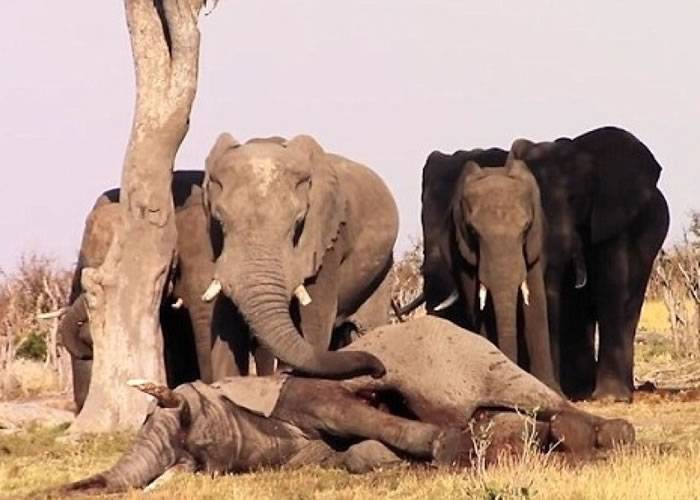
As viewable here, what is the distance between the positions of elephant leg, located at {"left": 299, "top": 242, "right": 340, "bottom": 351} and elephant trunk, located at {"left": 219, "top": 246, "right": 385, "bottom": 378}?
1174 millimetres

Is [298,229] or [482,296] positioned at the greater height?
[298,229]

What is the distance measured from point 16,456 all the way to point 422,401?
4026mm

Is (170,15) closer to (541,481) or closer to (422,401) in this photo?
(422,401)

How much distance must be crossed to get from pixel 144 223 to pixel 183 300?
2.91 ft

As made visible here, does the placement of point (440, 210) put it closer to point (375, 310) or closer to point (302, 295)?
point (375, 310)

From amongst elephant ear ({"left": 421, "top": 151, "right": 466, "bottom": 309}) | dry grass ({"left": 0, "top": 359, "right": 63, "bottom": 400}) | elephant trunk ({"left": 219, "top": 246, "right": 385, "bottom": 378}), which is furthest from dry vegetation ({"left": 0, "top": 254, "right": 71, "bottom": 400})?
elephant trunk ({"left": 219, "top": 246, "right": 385, "bottom": 378})

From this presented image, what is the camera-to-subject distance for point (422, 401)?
11.3 m

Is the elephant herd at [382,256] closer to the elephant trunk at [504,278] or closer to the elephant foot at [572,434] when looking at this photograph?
the elephant trunk at [504,278]

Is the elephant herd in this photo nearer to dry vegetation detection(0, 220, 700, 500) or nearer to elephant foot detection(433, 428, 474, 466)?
elephant foot detection(433, 428, 474, 466)

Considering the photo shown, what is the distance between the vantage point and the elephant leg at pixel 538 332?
58.8ft

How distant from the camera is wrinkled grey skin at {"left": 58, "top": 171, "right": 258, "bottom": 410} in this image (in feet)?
51.3

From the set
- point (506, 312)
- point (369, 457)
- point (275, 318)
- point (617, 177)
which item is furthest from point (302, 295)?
point (617, 177)

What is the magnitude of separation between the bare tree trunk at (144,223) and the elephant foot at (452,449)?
5.50 m

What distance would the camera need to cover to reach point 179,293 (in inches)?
639
